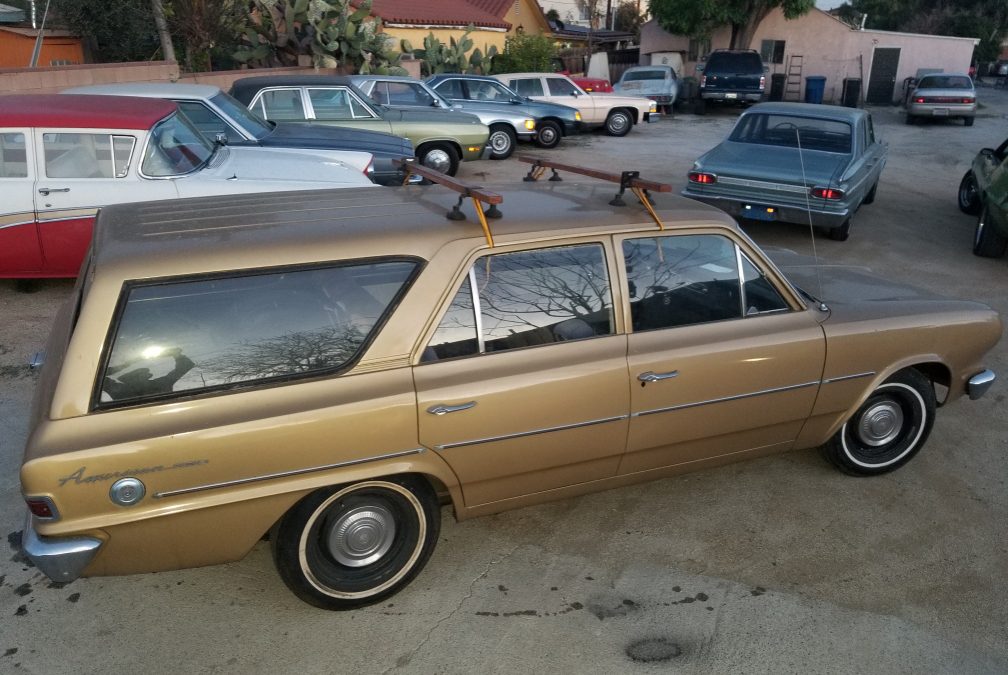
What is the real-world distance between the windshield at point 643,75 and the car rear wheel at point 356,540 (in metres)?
22.5

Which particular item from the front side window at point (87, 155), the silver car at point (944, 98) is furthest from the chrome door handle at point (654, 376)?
the silver car at point (944, 98)

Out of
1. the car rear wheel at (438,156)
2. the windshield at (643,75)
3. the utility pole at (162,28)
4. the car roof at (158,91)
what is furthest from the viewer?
the windshield at (643,75)

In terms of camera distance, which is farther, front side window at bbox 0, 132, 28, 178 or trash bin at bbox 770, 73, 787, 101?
trash bin at bbox 770, 73, 787, 101

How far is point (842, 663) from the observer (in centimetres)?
315

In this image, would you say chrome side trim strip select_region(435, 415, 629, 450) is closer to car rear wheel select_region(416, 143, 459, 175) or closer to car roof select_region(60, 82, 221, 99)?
car roof select_region(60, 82, 221, 99)

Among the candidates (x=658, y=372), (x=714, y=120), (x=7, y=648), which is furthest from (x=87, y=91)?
(x=714, y=120)

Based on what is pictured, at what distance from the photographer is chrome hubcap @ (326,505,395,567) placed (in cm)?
323

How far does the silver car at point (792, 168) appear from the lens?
8.52m

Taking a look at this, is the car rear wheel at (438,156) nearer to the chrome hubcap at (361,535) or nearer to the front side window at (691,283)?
the front side window at (691,283)

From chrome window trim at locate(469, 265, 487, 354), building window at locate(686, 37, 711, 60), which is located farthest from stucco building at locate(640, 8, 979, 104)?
chrome window trim at locate(469, 265, 487, 354)

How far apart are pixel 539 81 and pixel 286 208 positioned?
1523 cm

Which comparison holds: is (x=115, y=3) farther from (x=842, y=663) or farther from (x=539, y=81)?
(x=842, y=663)

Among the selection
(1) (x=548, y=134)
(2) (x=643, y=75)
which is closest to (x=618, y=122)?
(1) (x=548, y=134)

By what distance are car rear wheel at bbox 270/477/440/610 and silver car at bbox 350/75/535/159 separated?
10538 mm
